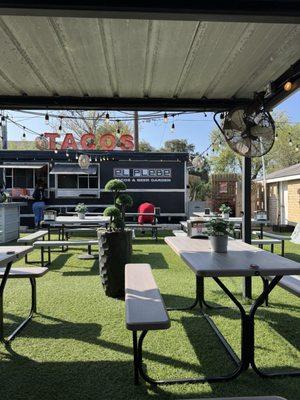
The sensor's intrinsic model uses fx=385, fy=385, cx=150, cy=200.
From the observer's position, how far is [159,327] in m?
2.30

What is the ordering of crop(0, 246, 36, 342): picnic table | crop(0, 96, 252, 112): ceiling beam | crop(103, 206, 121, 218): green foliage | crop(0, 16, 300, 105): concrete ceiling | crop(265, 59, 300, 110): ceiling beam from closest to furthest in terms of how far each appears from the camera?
crop(0, 16, 300, 105): concrete ceiling → crop(0, 246, 36, 342): picnic table → crop(265, 59, 300, 110): ceiling beam → crop(0, 96, 252, 112): ceiling beam → crop(103, 206, 121, 218): green foliage

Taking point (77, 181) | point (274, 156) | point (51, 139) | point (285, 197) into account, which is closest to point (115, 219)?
point (77, 181)

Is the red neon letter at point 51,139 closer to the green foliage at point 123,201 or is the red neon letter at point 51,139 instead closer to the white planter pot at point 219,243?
the green foliage at point 123,201

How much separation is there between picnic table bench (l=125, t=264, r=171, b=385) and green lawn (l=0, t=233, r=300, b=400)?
0.23m

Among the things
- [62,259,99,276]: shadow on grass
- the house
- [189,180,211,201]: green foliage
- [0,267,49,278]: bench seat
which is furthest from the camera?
[189,180,211,201]: green foliage

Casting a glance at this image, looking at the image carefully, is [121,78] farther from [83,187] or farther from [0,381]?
[83,187]

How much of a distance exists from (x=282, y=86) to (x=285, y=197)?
40.1ft

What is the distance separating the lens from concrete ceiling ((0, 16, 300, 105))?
106 inches

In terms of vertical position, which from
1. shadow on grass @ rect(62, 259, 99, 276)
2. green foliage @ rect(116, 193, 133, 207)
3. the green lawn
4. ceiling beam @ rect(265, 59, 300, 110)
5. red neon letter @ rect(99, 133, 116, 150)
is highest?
red neon letter @ rect(99, 133, 116, 150)

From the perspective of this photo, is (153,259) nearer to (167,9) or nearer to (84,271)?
(84,271)

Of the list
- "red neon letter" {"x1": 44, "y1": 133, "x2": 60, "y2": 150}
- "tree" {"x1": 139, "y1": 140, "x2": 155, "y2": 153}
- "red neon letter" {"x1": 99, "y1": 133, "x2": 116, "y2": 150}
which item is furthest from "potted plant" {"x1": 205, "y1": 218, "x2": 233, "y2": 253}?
"tree" {"x1": 139, "y1": 140, "x2": 155, "y2": 153}

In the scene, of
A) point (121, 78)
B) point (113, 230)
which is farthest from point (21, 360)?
point (121, 78)

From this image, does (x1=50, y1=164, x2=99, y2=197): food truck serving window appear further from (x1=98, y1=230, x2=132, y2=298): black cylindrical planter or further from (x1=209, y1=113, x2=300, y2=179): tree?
(x1=209, y1=113, x2=300, y2=179): tree

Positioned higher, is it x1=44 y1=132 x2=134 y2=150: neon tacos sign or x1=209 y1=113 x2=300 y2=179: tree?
x1=209 y1=113 x2=300 y2=179: tree
